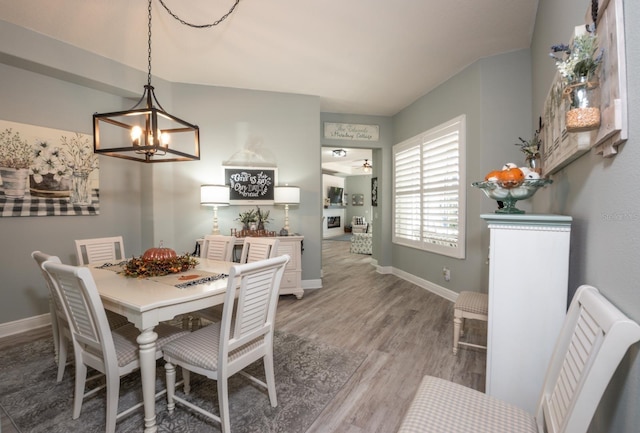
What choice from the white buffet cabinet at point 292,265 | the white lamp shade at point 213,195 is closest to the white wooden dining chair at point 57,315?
the white lamp shade at point 213,195

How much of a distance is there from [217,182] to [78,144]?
1558mm

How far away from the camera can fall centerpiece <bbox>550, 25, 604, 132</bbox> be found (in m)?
1.02

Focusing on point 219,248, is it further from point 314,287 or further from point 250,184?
point 314,287

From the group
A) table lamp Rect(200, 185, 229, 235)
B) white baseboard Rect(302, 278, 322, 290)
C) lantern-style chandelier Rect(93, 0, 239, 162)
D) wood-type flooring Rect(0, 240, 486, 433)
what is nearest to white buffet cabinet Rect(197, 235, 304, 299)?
wood-type flooring Rect(0, 240, 486, 433)

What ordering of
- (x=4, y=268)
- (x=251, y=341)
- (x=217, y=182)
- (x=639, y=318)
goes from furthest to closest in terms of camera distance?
(x=217, y=182) → (x=4, y=268) → (x=251, y=341) → (x=639, y=318)

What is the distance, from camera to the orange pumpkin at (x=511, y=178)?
1554 millimetres

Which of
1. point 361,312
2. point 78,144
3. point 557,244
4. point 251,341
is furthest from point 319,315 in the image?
point 78,144

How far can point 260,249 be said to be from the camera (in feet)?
8.34

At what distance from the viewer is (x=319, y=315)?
11.0 ft

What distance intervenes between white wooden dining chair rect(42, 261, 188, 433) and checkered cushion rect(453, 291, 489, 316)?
2203 mm

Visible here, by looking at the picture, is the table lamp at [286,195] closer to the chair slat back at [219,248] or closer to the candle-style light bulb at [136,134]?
the chair slat back at [219,248]

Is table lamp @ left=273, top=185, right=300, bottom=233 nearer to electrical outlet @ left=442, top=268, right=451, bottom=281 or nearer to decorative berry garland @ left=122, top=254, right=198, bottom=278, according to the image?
decorative berry garland @ left=122, top=254, right=198, bottom=278

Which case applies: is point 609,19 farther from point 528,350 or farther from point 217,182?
point 217,182

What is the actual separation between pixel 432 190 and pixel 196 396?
143 inches
